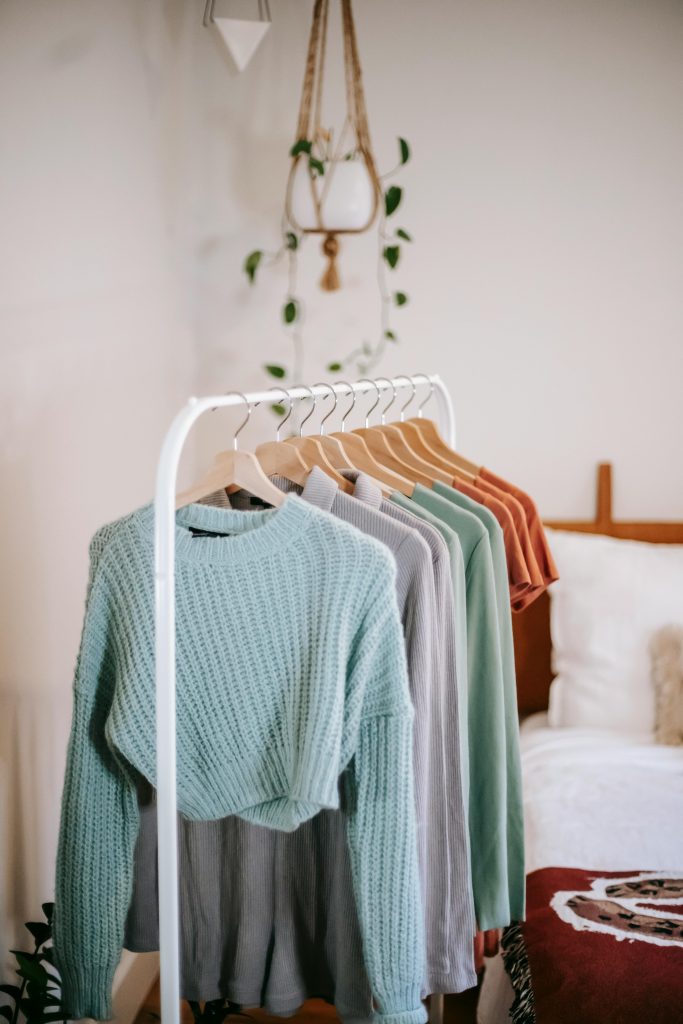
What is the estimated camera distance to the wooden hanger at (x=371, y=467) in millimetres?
1382

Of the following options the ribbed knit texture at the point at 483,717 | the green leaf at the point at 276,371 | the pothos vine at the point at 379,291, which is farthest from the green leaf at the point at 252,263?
the ribbed knit texture at the point at 483,717

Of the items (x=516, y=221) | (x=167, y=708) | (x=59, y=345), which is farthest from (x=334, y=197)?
(x=167, y=708)

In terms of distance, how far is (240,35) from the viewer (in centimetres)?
224

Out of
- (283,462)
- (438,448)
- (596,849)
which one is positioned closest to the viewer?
(283,462)

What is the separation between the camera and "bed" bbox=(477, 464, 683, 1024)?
1.39m

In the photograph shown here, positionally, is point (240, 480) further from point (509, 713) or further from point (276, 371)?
point (276, 371)

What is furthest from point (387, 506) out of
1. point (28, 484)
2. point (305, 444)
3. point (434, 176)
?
point (434, 176)

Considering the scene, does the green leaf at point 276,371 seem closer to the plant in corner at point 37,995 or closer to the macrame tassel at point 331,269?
the macrame tassel at point 331,269

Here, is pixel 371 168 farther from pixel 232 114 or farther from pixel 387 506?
pixel 387 506

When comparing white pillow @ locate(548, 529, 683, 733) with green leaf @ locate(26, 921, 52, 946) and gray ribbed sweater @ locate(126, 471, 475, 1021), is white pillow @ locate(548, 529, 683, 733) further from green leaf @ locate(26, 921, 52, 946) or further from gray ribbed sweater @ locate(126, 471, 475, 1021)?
green leaf @ locate(26, 921, 52, 946)

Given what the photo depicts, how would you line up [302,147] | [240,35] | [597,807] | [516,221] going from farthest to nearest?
[516,221], [302,147], [240,35], [597,807]

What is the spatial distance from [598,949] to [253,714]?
0.77 m

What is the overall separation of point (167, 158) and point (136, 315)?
49cm

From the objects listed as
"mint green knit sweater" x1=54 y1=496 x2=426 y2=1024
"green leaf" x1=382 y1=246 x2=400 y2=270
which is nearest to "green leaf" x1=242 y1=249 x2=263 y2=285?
"green leaf" x1=382 y1=246 x2=400 y2=270
